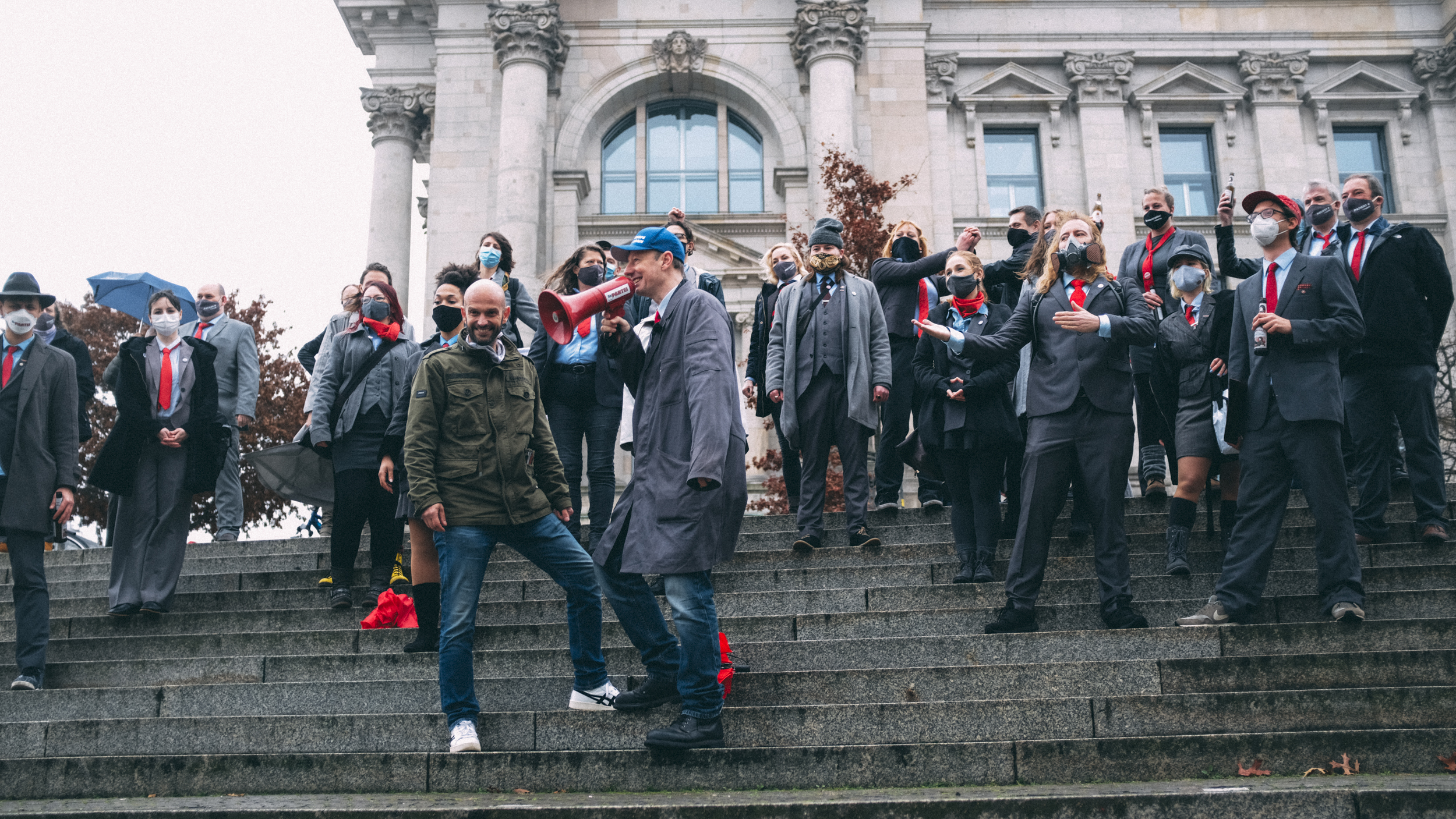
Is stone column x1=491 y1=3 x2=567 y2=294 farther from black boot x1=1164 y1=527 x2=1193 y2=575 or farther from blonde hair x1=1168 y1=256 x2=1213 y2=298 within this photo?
black boot x1=1164 y1=527 x2=1193 y2=575

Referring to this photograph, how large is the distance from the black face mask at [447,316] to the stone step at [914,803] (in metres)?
2.89

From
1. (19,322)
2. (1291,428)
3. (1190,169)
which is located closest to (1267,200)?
(1291,428)

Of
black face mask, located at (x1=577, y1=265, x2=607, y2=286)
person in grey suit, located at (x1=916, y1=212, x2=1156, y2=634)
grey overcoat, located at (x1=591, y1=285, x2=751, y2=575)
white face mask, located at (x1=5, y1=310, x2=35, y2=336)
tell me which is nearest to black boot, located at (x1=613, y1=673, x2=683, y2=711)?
grey overcoat, located at (x1=591, y1=285, x2=751, y2=575)

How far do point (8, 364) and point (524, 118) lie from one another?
656 inches

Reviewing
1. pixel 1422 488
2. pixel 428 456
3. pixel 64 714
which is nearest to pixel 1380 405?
pixel 1422 488

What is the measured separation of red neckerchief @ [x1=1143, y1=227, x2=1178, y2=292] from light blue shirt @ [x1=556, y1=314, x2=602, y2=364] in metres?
4.52

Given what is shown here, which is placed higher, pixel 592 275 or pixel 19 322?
pixel 592 275

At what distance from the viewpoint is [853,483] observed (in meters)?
8.18

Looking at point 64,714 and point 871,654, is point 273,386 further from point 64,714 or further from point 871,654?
point 871,654

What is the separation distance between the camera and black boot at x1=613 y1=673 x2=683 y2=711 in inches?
212

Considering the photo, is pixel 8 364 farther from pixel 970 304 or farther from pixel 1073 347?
pixel 1073 347

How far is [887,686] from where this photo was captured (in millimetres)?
5711

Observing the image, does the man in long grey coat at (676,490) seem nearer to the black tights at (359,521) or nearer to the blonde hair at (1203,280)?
the black tights at (359,521)

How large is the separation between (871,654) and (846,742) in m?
1.02
